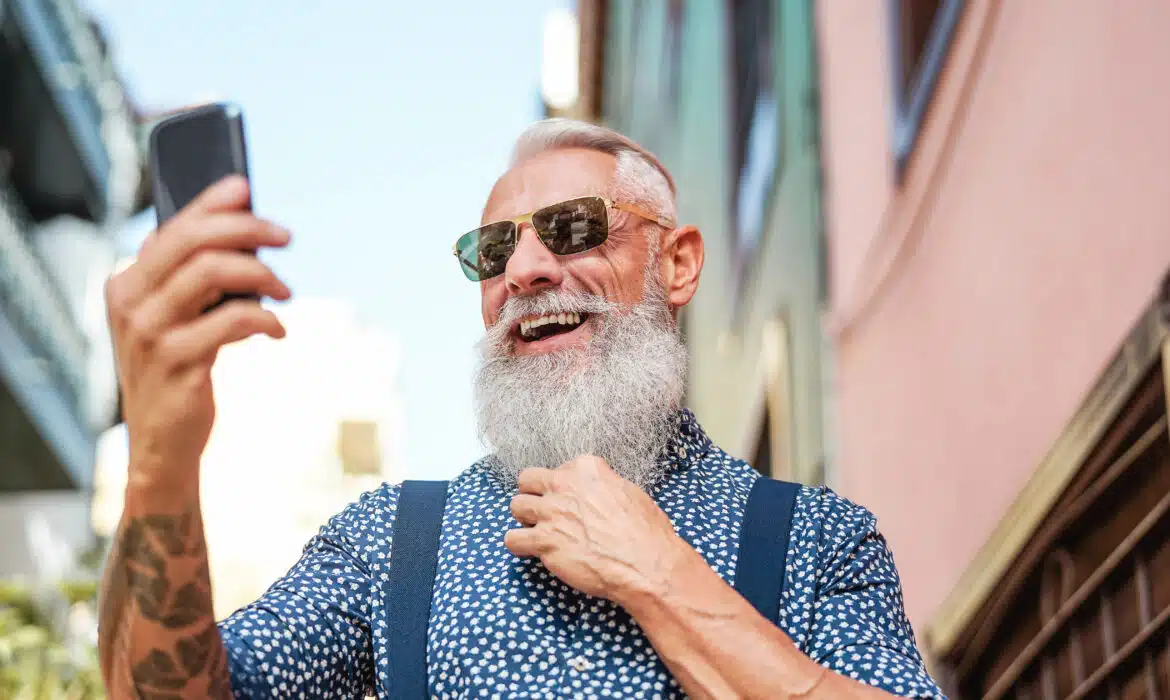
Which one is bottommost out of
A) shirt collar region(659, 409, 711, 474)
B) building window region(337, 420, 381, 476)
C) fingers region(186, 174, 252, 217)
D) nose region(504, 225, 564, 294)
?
building window region(337, 420, 381, 476)

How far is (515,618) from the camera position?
202cm

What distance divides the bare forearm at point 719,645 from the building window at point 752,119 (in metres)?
5.42

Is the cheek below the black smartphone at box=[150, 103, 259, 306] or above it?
below

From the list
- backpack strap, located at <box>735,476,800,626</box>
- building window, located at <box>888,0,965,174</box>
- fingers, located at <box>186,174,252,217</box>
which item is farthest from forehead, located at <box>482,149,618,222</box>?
building window, located at <box>888,0,965,174</box>

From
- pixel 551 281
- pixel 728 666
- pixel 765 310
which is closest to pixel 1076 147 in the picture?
pixel 551 281

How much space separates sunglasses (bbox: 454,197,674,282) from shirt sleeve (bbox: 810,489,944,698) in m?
0.69

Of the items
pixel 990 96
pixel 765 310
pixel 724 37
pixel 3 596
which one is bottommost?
pixel 3 596

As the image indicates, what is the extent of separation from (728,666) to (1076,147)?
1.87 m

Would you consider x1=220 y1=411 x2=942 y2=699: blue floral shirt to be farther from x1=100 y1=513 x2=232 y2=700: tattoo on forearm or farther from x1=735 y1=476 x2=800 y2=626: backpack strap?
x1=100 y1=513 x2=232 y2=700: tattoo on forearm

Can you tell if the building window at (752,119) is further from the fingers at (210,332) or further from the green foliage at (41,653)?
the fingers at (210,332)

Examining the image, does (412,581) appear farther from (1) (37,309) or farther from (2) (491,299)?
(1) (37,309)

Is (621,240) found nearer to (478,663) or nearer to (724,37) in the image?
(478,663)

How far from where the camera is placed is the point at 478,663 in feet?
6.44

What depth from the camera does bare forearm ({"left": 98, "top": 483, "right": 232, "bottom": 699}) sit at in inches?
60.9
